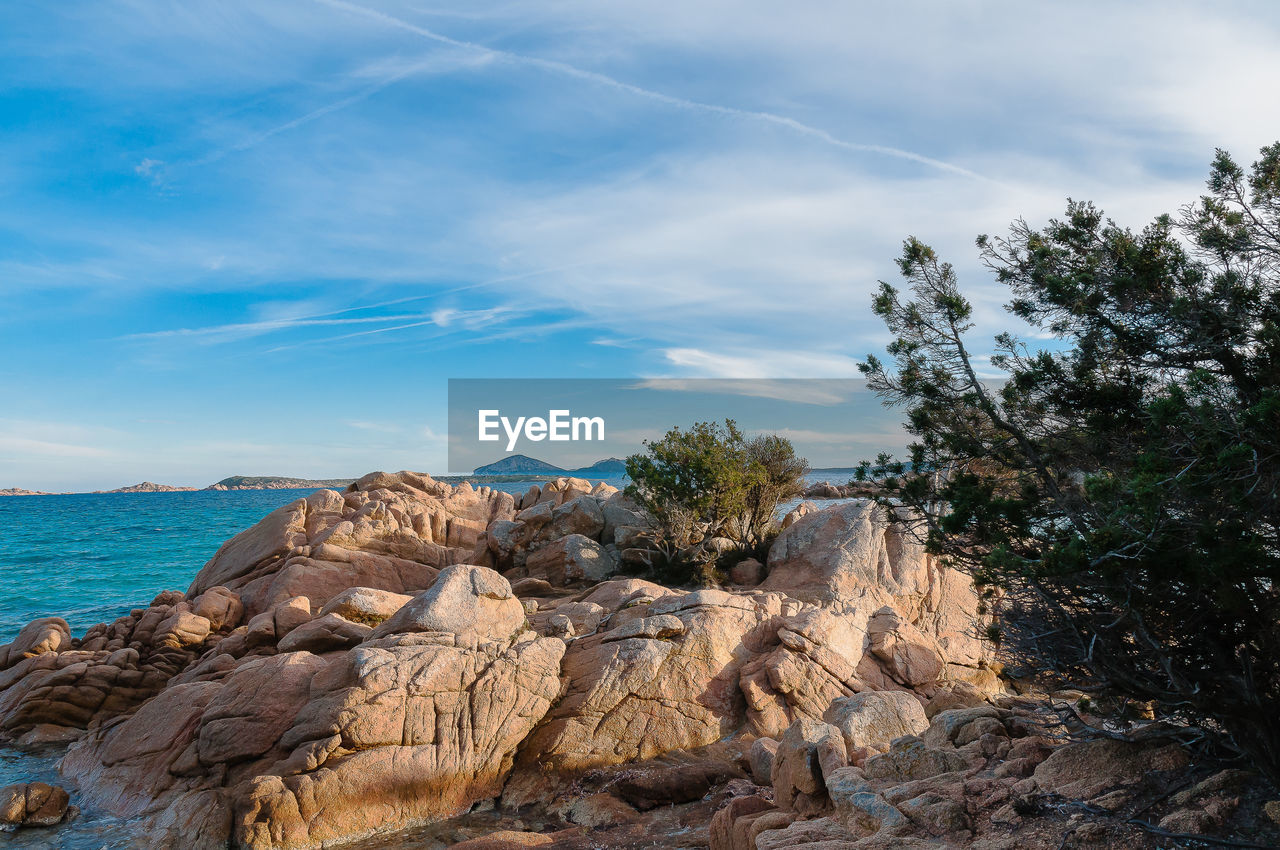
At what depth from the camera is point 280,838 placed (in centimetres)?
1288

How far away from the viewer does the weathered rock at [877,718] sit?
1294 cm

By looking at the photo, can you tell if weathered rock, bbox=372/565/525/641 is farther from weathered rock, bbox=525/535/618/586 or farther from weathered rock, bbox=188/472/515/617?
weathered rock, bbox=188/472/515/617

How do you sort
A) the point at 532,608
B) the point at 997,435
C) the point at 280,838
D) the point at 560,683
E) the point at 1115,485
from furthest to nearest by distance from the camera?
the point at 532,608
the point at 560,683
the point at 280,838
the point at 997,435
the point at 1115,485

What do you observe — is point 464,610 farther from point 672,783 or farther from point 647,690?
point 672,783

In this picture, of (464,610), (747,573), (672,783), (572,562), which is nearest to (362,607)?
(464,610)

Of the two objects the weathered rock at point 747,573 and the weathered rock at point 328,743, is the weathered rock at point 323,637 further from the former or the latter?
the weathered rock at point 747,573

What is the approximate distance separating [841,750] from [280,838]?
356 inches

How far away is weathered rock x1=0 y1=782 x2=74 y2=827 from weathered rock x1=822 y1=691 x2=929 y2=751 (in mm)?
13898

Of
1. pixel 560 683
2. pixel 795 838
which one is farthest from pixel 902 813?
pixel 560 683

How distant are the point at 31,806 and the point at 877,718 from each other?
49.2ft

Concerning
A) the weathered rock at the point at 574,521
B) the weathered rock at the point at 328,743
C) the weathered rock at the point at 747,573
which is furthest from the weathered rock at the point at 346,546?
the weathered rock at the point at 747,573

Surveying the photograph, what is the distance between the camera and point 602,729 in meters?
15.5

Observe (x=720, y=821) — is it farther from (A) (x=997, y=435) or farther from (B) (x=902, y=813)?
(A) (x=997, y=435)

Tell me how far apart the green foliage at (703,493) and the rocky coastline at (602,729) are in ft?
15.5
